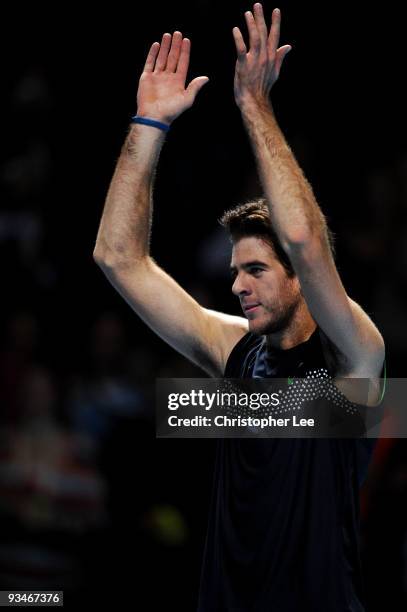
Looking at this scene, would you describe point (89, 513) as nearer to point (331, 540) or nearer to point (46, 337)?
point (46, 337)

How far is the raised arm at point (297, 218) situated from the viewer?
3014mm

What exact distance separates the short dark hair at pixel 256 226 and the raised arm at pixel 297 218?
0.29 m

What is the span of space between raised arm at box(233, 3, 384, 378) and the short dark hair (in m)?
0.29

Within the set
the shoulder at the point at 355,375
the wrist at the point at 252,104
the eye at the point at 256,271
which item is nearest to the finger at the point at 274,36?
the wrist at the point at 252,104

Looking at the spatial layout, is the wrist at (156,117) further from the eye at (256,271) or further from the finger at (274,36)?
the eye at (256,271)

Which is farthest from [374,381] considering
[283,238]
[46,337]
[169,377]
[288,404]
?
[46,337]

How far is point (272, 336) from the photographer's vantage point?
3.46 m

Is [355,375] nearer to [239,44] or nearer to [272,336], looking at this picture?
[272,336]

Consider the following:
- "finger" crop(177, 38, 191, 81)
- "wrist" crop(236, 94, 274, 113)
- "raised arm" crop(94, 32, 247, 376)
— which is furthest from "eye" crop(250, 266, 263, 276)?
"finger" crop(177, 38, 191, 81)

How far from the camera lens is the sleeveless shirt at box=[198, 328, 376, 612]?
10.5 ft

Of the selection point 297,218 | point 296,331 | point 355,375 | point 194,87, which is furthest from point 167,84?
point 355,375

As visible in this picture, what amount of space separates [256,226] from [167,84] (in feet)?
1.96

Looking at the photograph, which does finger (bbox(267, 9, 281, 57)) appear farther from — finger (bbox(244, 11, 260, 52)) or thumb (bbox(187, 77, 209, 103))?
thumb (bbox(187, 77, 209, 103))

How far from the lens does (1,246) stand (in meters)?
7.66
